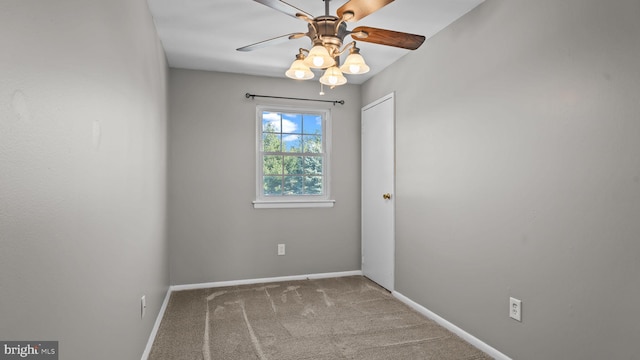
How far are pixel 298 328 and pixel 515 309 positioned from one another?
1561mm

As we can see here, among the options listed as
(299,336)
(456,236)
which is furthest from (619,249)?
(299,336)

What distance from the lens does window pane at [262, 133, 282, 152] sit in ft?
13.7

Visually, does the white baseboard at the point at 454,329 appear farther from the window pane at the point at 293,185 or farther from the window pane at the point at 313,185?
the window pane at the point at 293,185

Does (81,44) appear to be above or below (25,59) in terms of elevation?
above

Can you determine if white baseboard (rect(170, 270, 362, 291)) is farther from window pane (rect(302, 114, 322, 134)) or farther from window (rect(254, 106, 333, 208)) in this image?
window pane (rect(302, 114, 322, 134))

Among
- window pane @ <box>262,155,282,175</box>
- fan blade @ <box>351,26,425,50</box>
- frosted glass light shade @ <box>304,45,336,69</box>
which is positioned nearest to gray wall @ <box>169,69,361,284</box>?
window pane @ <box>262,155,282,175</box>

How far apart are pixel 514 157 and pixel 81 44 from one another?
2286 mm

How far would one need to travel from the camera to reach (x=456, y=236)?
2.74 m

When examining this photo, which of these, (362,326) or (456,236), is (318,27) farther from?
(362,326)

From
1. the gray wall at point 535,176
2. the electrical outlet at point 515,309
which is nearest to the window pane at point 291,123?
the gray wall at point 535,176

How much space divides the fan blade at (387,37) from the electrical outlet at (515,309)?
67.7 inches

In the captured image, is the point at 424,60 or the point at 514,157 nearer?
the point at 514,157

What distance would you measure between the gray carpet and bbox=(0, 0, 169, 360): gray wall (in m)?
0.63

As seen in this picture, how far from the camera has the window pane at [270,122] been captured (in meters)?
4.17
